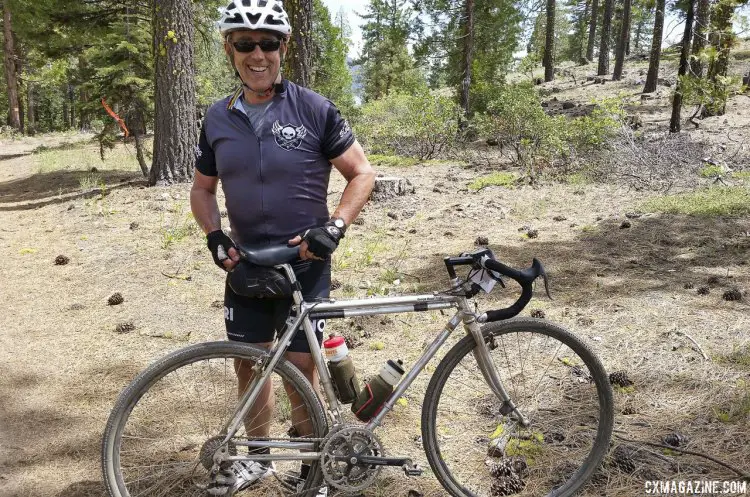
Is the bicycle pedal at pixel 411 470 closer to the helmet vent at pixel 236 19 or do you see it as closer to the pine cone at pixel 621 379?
the pine cone at pixel 621 379

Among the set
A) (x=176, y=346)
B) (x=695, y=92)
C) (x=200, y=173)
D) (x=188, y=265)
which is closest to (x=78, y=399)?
(x=176, y=346)

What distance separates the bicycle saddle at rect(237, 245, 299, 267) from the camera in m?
2.64

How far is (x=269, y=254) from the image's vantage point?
265 cm

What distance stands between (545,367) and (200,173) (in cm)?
245

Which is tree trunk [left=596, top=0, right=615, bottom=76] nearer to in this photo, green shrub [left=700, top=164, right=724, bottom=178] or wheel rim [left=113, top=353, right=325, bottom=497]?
green shrub [left=700, top=164, right=724, bottom=178]

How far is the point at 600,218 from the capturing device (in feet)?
28.1

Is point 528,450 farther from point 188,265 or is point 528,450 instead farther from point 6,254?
point 6,254

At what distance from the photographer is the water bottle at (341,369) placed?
2.80m

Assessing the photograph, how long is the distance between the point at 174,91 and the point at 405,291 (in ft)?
21.9

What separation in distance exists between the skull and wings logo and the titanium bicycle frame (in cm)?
62

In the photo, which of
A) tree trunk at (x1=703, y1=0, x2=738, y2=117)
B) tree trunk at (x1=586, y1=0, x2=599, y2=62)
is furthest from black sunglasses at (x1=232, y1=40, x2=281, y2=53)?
tree trunk at (x1=586, y1=0, x2=599, y2=62)

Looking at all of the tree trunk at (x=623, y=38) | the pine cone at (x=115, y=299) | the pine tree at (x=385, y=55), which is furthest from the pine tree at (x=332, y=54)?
the pine cone at (x=115, y=299)

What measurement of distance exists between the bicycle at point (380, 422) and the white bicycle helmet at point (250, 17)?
1.11 m

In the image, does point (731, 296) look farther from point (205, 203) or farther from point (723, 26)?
point (723, 26)
